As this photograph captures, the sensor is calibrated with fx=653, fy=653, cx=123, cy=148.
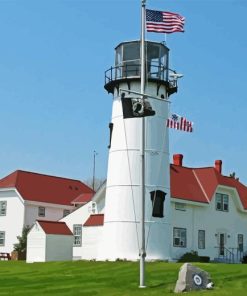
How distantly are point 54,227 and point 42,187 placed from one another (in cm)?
1273

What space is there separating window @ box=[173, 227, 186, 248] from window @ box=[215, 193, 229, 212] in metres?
4.38

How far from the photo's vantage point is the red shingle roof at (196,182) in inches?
1673

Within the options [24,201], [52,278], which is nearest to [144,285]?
[52,278]

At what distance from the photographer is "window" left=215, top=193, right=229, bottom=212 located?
148 feet

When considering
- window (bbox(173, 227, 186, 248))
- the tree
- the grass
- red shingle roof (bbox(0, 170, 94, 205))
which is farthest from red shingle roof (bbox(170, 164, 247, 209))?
red shingle roof (bbox(0, 170, 94, 205))

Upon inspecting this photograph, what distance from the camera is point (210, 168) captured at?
46.5 m

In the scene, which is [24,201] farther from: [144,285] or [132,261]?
[144,285]

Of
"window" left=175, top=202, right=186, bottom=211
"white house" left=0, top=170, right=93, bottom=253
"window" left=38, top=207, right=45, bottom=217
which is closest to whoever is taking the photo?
"window" left=175, top=202, right=186, bottom=211

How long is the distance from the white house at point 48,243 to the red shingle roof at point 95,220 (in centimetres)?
201

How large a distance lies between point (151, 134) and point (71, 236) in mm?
11314

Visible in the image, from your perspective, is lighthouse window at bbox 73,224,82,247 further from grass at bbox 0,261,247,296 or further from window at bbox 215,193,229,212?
grass at bbox 0,261,247,296

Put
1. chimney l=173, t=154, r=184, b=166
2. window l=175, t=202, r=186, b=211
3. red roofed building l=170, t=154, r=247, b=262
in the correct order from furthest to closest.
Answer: chimney l=173, t=154, r=184, b=166 → red roofed building l=170, t=154, r=247, b=262 → window l=175, t=202, r=186, b=211

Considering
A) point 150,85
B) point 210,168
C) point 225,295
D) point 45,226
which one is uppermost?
point 150,85

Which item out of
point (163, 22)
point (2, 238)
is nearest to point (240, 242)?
point (2, 238)
